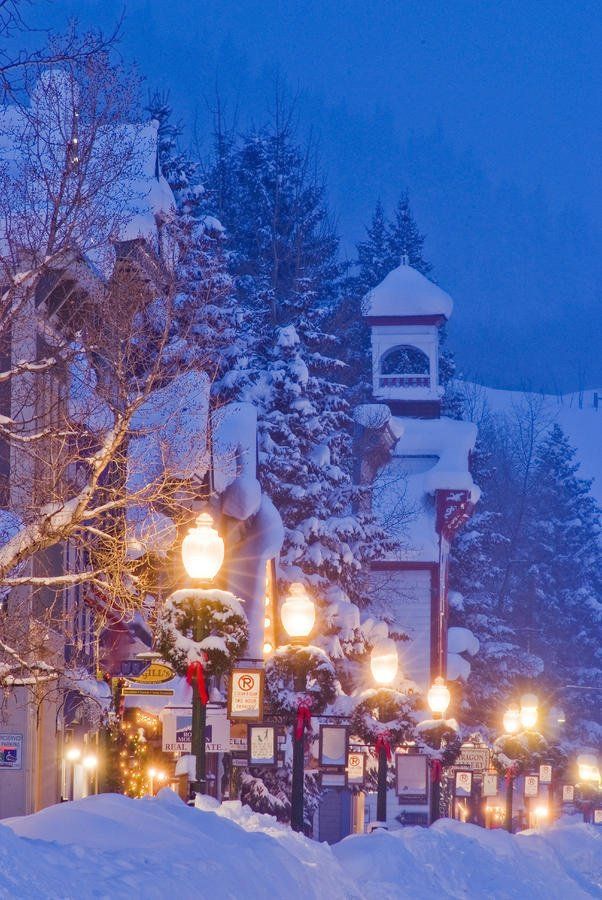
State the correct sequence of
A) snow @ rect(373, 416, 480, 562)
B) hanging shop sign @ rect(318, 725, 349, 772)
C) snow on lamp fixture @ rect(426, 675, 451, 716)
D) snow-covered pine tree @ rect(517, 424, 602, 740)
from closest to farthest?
hanging shop sign @ rect(318, 725, 349, 772) → snow on lamp fixture @ rect(426, 675, 451, 716) → snow @ rect(373, 416, 480, 562) → snow-covered pine tree @ rect(517, 424, 602, 740)

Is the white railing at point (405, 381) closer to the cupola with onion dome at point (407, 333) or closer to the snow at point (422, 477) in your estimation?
the cupola with onion dome at point (407, 333)

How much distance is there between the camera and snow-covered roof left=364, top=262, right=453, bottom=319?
58250 millimetres

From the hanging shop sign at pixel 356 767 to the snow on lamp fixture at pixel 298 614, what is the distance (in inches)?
350

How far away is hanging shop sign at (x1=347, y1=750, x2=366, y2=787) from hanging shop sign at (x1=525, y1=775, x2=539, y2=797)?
42.0 ft

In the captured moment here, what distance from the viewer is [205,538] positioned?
46.6ft

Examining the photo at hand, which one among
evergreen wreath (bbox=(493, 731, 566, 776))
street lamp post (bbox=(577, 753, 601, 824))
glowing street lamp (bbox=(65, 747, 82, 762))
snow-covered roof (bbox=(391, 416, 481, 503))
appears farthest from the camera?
street lamp post (bbox=(577, 753, 601, 824))

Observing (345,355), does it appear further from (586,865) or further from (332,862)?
(332,862)

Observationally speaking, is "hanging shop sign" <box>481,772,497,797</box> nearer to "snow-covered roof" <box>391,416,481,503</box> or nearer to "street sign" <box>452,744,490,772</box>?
"street sign" <box>452,744,490,772</box>

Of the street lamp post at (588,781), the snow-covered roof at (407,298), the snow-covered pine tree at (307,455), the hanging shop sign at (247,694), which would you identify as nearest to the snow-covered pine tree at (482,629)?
the street lamp post at (588,781)

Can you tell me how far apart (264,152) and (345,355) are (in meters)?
8.33

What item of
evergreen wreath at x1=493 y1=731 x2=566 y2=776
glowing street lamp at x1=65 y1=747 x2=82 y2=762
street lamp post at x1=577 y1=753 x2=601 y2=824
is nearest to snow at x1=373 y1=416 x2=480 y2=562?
evergreen wreath at x1=493 y1=731 x2=566 y2=776

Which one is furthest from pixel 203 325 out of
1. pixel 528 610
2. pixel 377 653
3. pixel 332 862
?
pixel 528 610

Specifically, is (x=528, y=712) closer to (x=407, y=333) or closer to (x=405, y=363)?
(x=407, y=333)

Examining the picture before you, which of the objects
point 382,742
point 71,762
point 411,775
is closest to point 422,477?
point 411,775
